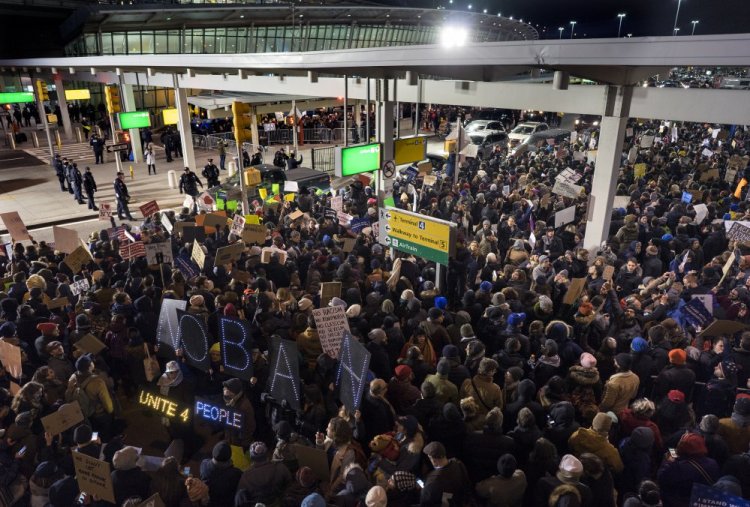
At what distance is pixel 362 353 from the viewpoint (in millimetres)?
5383

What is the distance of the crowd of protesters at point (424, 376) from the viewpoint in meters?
4.62

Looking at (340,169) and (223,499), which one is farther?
(340,169)

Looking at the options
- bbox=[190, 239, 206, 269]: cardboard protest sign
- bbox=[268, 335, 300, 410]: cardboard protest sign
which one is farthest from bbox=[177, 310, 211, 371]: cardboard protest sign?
bbox=[190, 239, 206, 269]: cardboard protest sign

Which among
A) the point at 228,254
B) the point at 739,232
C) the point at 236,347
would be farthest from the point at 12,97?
the point at 739,232

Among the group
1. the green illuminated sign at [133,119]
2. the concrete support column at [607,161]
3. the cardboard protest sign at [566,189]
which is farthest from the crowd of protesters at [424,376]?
the green illuminated sign at [133,119]

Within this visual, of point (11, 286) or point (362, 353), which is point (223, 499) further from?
point (11, 286)

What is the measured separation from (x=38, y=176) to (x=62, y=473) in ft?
83.4

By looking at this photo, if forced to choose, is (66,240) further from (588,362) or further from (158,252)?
(588,362)

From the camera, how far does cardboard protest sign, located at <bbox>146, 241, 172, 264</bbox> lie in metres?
9.45

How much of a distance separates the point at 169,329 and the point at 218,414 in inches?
78.5

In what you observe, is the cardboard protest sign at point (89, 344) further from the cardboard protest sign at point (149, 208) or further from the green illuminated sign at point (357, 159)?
the green illuminated sign at point (357, 159)

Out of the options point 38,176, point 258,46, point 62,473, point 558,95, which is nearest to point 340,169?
point 558,95

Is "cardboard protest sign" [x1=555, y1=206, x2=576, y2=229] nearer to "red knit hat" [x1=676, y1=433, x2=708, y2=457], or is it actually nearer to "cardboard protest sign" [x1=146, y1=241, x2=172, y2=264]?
"red knit hat" [x1=676, y1=433, x2=708, y2=457]

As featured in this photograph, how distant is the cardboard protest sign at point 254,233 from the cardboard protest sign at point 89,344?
13.2 feet
